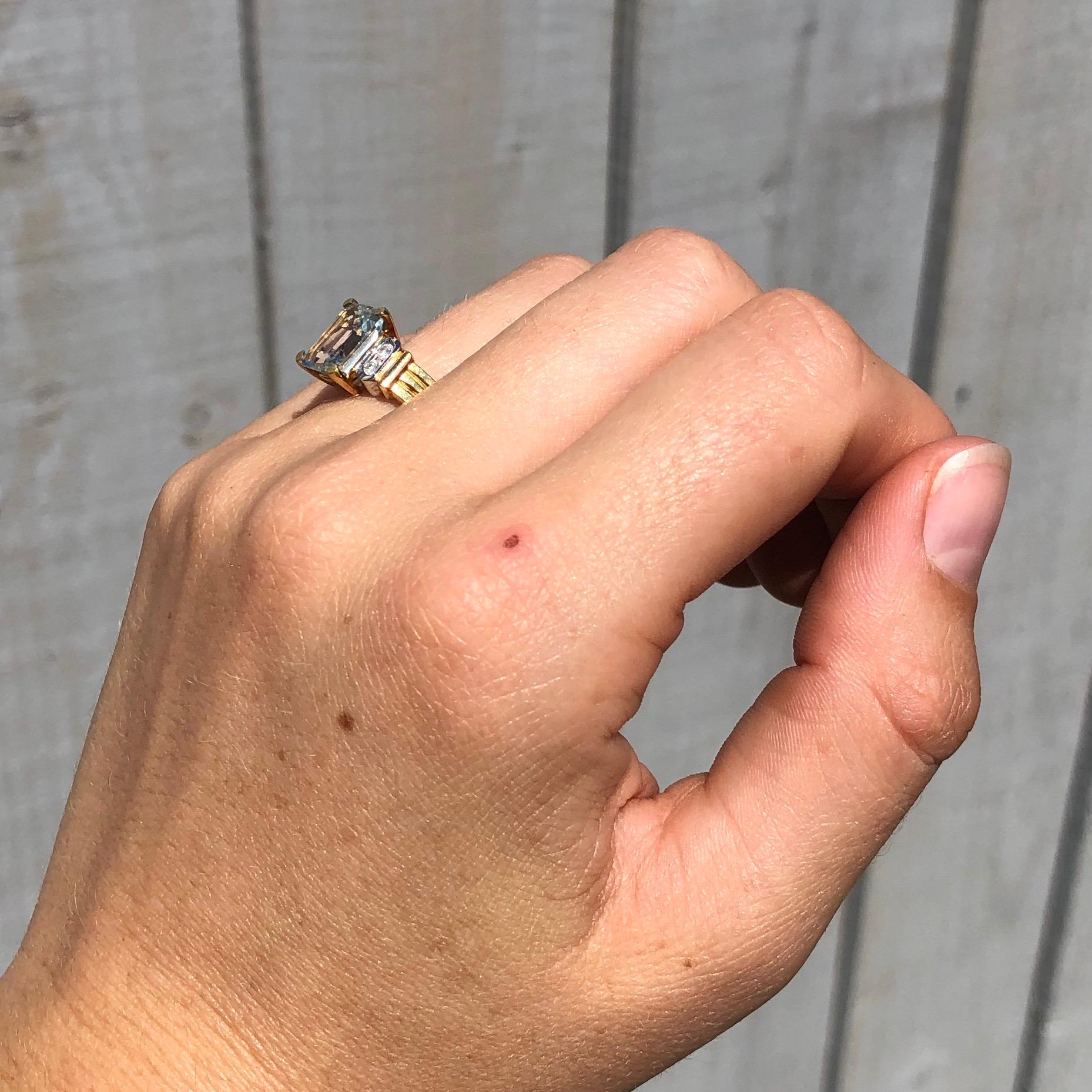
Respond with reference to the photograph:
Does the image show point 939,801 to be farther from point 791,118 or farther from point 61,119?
point 61,119

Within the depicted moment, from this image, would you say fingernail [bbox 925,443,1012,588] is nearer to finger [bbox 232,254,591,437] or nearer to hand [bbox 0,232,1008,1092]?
hand [bbox 0,232,1008,1092]

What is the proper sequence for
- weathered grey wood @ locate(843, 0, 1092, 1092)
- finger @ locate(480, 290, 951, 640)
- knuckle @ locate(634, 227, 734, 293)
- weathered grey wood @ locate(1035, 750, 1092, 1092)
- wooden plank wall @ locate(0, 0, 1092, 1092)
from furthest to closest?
weathered grey wood @ locate(1035, 750, 1092, 1092) → weathered grey wood @ locate(843, 0, 1092, 1092) → wooden plank wall @ locate(0, 0, 1092, 1092) → knuckle @ locate(634, 227, 734, 293) → finger @ locate(480, 290, 951, 640)

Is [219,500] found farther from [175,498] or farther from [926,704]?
[926,704]

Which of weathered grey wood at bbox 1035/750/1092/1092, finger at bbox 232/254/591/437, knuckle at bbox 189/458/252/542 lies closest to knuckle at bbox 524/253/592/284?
finger at bbox 232/254/591/437

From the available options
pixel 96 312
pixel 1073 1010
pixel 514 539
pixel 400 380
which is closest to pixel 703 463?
pixel 514 539

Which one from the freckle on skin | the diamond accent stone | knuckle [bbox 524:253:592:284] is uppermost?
knuckle [bbox 524:253:592:284]

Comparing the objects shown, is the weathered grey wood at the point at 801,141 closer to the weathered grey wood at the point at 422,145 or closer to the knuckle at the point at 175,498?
the weathered grey wood at the point at 422,145
